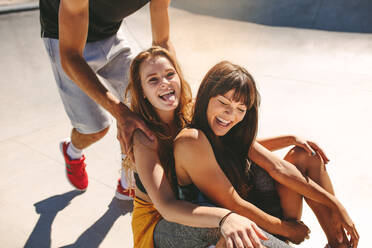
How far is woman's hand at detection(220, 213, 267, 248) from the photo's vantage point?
1.25m

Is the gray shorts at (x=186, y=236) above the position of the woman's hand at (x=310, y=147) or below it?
below

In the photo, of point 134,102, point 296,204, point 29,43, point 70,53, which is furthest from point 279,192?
point 29,43

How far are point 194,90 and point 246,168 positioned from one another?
2501mm

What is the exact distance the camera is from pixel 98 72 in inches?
94.3

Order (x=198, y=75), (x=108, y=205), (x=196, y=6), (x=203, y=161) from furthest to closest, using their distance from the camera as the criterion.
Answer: (x=196, y=6)
(x=198, y=75)
(x=108, y=205)
(x=203, y=161)

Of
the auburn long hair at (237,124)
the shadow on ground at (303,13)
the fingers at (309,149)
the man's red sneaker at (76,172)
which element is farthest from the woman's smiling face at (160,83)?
the shadow on ground at (303,13)

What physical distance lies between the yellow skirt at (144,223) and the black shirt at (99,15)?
1037 millimetres

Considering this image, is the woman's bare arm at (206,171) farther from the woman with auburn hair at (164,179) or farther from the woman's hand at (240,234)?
the woman's hand at (240,234)

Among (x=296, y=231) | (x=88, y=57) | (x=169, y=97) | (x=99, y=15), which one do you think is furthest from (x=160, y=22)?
(x=296, y=231)

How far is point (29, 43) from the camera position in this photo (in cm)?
483

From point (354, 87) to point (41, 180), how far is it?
3.34m

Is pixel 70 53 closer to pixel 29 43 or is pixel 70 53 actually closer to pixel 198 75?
pixel 198 75

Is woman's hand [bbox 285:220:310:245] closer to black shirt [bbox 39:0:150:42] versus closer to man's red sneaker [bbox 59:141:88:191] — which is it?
black shirt [bbox 39:0:150:42]

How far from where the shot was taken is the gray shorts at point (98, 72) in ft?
7.24
